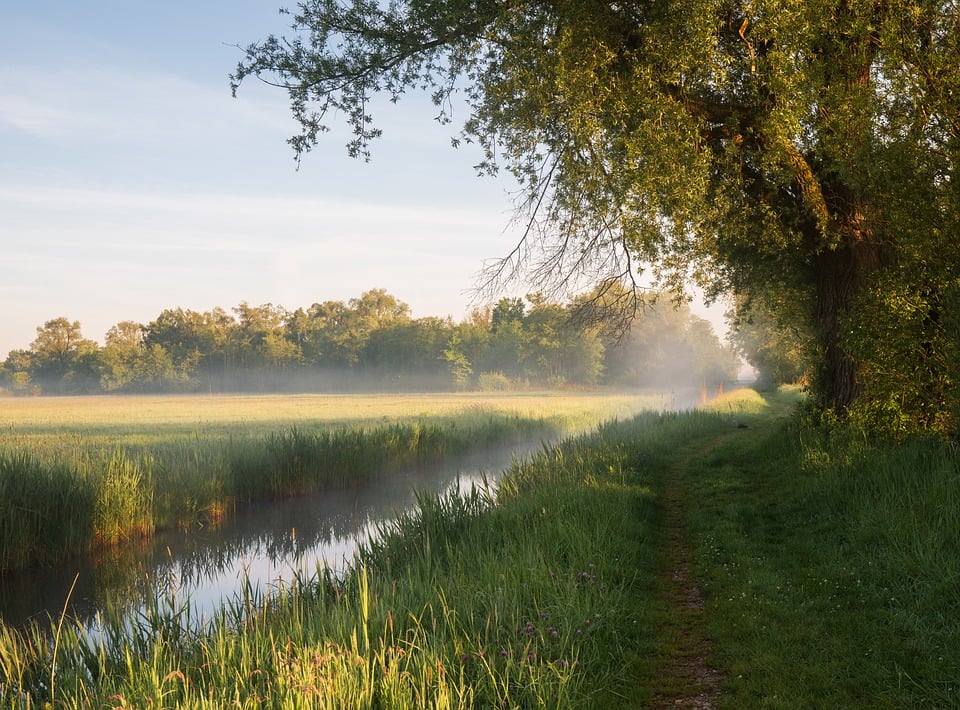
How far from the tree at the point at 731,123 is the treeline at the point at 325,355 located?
248ft

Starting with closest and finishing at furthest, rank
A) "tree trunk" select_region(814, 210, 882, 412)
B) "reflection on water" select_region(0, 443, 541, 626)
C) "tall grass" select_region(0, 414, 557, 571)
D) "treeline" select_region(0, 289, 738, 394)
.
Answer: "reflection on water" select_region(0, 443, 541, 626), "tall grass" select_region(0, 414, 557, 571), "tree trunk" select_region(814, 210, 882, 412), "treeline" select_region(0, 289, 738, 394)

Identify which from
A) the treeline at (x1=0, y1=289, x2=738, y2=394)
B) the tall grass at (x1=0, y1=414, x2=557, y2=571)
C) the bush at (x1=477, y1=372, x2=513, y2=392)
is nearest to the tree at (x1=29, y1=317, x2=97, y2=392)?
the treeline at (x1=0, y1=289, x2=738, y2=394)

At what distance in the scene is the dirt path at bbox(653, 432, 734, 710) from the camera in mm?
5309

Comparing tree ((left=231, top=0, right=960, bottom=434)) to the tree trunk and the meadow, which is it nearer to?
the tree trunk

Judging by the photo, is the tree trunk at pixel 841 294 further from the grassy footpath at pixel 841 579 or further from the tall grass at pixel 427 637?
the tall grass at pixel 427 637

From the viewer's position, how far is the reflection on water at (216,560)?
31.2ft

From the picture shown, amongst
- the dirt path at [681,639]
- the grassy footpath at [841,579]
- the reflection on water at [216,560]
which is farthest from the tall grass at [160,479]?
the grassy footpath at [841,579]

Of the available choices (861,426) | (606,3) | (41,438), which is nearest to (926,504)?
(861,426)

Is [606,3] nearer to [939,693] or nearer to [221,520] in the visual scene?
[939,693]

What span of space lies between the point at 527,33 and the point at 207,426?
22.6 metres

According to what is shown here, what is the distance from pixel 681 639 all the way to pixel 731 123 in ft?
36.3

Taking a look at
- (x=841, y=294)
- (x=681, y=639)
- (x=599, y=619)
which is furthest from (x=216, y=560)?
(x=841, y=294)

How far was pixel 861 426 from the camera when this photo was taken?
1179 centimetres

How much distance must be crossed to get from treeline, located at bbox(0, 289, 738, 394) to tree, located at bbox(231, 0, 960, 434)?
248ft
